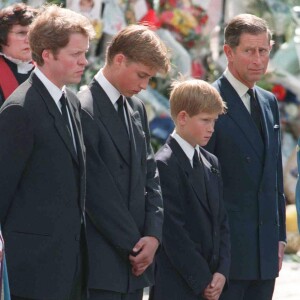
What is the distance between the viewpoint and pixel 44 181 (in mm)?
4070

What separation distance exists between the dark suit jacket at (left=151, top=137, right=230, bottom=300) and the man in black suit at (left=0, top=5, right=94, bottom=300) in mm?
699

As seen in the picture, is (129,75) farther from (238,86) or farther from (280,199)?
(280,199)

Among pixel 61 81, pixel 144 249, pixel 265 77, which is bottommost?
pixel 265 77

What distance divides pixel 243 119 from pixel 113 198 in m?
1.06

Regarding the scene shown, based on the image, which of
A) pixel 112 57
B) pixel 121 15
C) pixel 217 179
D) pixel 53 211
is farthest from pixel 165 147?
pixel 121 15

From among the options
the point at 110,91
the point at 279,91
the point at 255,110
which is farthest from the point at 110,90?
the point at 279,91

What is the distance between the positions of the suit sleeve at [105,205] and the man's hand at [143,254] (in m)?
0.03

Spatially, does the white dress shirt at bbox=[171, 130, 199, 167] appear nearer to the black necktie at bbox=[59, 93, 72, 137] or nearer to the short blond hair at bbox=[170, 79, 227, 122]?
the short blond hair at bbox=[170, 79, 227, 122]

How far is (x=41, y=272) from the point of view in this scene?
13.4ft

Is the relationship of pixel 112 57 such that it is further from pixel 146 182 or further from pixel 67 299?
pixel 67 299

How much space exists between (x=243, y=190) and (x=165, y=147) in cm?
46

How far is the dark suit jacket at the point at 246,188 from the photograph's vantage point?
511cm

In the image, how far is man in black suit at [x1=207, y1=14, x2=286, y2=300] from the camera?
5113 millimetres

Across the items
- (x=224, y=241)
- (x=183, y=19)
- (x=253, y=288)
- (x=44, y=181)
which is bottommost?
(x=253, y=288)
